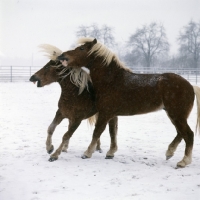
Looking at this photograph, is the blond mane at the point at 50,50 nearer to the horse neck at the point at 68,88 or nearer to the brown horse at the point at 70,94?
the brown horse at the point at 70,94

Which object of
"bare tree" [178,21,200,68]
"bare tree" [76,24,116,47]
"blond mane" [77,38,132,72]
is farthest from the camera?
"bare tree" [76,24,116,47]

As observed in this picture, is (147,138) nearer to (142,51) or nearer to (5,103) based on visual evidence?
(5,103)

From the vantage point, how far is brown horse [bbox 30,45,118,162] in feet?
16.2

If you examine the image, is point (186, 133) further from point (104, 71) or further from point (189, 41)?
point (189, 41)

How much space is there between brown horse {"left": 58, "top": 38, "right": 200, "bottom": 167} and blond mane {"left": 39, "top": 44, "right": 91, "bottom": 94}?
0.75 feet

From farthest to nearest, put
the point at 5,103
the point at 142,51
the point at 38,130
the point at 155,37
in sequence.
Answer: the point at 142,51 → the point at 155,37 → the point at 5,103 → the point at 38,130

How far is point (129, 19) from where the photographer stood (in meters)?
5.53

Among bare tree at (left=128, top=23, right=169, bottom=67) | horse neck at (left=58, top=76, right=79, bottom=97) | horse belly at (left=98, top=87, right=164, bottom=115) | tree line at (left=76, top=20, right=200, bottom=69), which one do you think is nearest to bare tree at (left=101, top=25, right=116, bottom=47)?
tree line at (left=76, top=20, right=200, bottom=69)

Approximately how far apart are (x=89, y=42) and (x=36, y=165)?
236cm

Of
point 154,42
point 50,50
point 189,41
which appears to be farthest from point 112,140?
point 154,42

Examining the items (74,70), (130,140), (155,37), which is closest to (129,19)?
(74,70)

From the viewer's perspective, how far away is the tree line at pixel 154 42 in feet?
22.4

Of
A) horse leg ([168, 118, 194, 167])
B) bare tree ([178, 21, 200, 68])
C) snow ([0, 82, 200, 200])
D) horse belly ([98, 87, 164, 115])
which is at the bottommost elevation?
snow ([0, 82, 200, 200])

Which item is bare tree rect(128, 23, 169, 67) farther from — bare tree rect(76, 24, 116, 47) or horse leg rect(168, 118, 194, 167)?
horse leg rect(168, 118, 194, 167)
